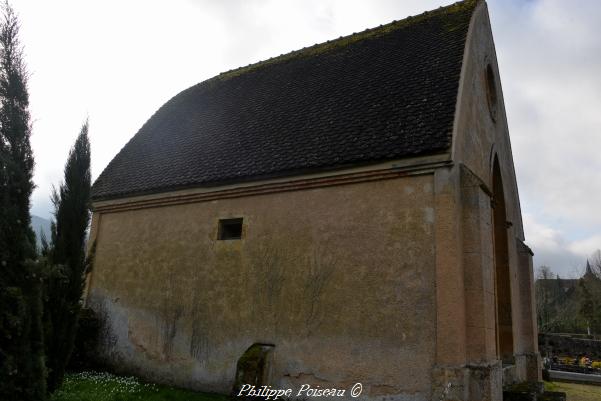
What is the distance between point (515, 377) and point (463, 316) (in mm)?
4794

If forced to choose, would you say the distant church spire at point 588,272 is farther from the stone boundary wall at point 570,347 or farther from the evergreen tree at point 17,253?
the evergreen tree at point 17,253

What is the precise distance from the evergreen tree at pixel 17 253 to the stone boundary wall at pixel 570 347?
23031 millimetres

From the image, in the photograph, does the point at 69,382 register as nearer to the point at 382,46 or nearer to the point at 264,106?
the point at 264,106

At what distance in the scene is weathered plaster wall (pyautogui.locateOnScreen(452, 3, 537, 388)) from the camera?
23.1ft

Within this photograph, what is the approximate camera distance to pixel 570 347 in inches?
879

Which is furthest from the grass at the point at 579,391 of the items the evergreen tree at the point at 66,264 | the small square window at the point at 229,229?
the evergreen tree at the point at 66,264

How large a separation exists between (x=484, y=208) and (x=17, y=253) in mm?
7079

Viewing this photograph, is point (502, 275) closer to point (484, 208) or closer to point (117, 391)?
point (484, 208)

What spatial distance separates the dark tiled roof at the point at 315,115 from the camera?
8297 mm

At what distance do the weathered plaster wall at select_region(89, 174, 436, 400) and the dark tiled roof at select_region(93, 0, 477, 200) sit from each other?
0.71 metres

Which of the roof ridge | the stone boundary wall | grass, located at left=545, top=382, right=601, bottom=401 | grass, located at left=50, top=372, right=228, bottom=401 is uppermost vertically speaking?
the roof ridge

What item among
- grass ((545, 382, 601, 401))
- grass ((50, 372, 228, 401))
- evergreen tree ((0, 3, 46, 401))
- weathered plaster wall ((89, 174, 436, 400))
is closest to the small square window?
weathered plaster wall ((89, 174, 436, 400))

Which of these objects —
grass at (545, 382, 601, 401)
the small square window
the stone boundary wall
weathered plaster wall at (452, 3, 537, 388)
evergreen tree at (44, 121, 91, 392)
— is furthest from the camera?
the stone boundary wall

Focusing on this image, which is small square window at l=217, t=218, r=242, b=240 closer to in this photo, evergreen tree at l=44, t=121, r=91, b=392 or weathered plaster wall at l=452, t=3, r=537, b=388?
evergreen tree at l=44, t=121, r=91, b=392
